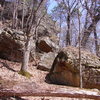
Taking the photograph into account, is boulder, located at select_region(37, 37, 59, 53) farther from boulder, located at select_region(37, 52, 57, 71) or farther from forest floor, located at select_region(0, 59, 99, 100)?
forest floor, located at select_region(0, 59, 99, 100)

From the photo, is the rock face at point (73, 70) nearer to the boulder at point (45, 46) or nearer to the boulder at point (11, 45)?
the boulder at point (11, 45)

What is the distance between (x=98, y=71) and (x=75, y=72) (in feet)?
4.91

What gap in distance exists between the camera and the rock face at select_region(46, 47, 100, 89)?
11828mm

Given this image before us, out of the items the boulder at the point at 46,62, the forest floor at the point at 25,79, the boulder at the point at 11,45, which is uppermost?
the boulder at the point at 11,45

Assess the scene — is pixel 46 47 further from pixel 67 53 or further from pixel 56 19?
pixel 56 19

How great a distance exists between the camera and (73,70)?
12117mm

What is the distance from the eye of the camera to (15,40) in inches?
632

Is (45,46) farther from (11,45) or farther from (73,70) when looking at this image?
(73,70)

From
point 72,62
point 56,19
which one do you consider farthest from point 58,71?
point 56,19

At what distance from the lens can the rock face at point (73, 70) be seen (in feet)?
38.8

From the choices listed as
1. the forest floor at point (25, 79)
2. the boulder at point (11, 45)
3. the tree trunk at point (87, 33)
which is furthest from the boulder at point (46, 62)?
the tree trunk at point (87, 33)

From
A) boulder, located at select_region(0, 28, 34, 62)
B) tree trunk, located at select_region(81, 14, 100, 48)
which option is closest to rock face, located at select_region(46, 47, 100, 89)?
tree trunk, located at select_region(81, 14, 100, 48)

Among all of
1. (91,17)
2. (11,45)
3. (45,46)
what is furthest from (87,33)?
(11,45)

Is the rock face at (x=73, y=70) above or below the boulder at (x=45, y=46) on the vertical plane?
below
